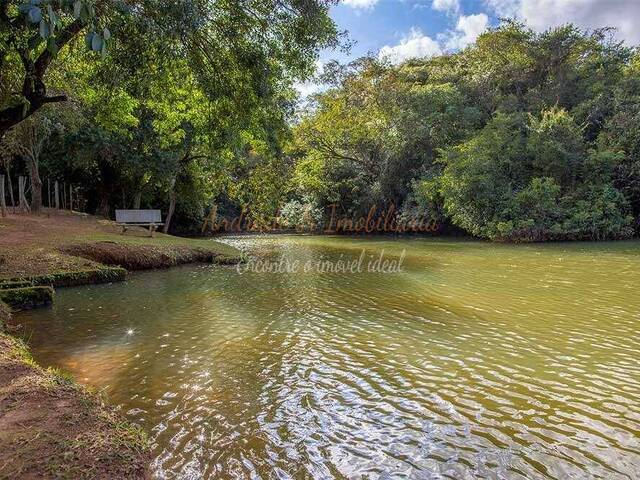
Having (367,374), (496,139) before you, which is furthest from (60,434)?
(496,139)

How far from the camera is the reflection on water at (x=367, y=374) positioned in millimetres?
4184

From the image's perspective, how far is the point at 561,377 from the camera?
A: 5977 mm

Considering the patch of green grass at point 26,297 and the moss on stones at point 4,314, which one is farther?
the patch of green grass at point 26,297

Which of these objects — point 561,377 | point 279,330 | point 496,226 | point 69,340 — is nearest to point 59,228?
point 69,340

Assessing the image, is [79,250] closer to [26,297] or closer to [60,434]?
[26,297]

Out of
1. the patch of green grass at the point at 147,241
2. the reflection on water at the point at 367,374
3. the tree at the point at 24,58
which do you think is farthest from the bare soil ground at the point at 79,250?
the tree at the point at 24,58

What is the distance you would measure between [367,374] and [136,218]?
17.9 m

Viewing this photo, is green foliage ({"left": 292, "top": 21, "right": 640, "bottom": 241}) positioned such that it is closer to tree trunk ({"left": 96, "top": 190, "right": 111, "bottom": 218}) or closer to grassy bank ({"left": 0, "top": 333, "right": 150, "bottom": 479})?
tree trunk ({"left": 96, "top": 190, "right": 111, "bottom": 218})

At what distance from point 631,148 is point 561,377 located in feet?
94.9

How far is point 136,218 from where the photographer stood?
2119 cm

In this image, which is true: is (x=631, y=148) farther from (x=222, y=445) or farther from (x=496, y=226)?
(x=222, y=445)

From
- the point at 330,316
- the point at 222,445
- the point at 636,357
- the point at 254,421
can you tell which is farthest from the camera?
the point at 330,316

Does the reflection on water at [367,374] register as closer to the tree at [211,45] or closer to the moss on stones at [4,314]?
the moss on stones at [4,314]

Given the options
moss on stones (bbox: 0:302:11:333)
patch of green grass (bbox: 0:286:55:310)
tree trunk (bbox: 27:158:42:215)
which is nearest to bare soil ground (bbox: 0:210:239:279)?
patch of green grass (bbox: 0:286:55:310)
